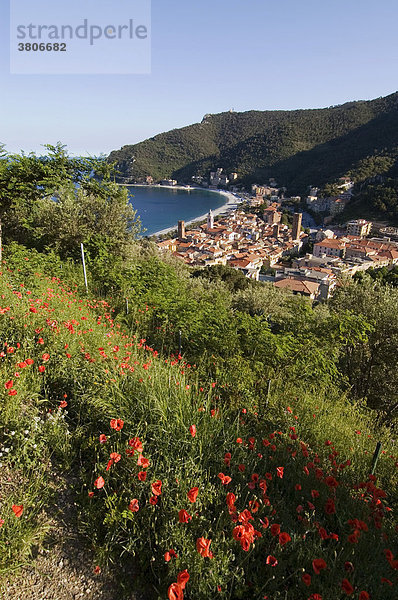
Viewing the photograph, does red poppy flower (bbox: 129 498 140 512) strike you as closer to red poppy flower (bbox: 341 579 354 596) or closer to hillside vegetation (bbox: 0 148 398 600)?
hillside vegetation (bbox: 0 148 398 600)

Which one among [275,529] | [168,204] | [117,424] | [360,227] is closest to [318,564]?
[275,529]

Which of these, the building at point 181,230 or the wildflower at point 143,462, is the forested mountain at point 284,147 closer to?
the building at point 181,230

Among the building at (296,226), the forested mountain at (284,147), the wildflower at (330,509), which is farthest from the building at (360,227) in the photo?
the wildflower at (330,509)

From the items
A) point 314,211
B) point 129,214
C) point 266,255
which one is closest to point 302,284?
point 266,255

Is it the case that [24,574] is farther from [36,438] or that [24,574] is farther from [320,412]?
[320,412]

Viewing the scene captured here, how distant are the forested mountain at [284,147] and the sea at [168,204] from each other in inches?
734

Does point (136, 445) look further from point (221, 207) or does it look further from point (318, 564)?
point (221, 207)

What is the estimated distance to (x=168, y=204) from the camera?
A: 113m

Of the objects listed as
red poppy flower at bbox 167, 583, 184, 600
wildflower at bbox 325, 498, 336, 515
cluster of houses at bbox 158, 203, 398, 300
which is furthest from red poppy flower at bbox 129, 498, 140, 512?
Answer: cluster of houses at bbox 158, 203, 398, 300

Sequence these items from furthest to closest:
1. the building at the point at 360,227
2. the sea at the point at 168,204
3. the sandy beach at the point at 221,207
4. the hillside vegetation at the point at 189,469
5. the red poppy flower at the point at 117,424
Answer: the sea at the point at 168,204
the sandy beach at the point at 221,207
the building at the point at 360,227
the red poppy flower at the point at 117,424
the hillside vegetation at the point at 189,469

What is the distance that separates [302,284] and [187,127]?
179 metres

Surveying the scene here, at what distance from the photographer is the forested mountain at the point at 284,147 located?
102m

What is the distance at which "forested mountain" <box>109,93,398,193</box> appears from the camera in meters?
102

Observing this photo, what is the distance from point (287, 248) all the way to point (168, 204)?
5645 centimetres
